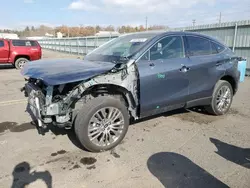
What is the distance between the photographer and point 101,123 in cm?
330

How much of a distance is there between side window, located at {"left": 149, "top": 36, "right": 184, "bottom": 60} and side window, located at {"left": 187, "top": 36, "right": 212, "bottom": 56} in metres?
0.27

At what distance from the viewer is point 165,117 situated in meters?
4.81

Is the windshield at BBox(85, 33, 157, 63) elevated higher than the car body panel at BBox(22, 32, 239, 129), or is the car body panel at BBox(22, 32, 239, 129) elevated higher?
the windshield at BBox(85, 33, 157, 63)

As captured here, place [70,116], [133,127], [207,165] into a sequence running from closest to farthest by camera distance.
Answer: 1. [207,165]
2. [70,116]
3. [133,127]

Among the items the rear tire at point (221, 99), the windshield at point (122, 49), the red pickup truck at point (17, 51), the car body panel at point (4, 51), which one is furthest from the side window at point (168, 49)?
the car body panel at point (4, 51)

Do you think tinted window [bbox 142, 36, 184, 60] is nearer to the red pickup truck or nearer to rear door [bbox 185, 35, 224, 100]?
rear door [bbox 185, 35, 224, 100]

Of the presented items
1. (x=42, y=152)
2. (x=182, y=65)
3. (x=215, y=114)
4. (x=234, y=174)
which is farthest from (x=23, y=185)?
(x=215, y=114)

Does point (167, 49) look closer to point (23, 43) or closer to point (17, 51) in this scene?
point (17, 51)

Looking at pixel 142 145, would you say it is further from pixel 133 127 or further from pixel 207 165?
pixel 207 165

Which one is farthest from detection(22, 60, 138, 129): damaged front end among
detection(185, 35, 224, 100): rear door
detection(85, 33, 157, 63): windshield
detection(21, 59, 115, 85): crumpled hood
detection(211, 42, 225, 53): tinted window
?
detection(211, 42, 225, 53): tinted window

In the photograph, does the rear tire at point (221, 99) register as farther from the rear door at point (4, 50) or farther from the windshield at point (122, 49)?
the rear door at point (4, 50)

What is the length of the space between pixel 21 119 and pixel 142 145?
2807 mm

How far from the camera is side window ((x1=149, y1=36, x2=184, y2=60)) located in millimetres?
3688

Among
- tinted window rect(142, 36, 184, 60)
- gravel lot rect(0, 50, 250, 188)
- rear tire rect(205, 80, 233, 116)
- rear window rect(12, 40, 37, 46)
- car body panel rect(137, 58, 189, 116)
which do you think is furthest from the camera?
rear window rect(12, 40, 37, 46)
